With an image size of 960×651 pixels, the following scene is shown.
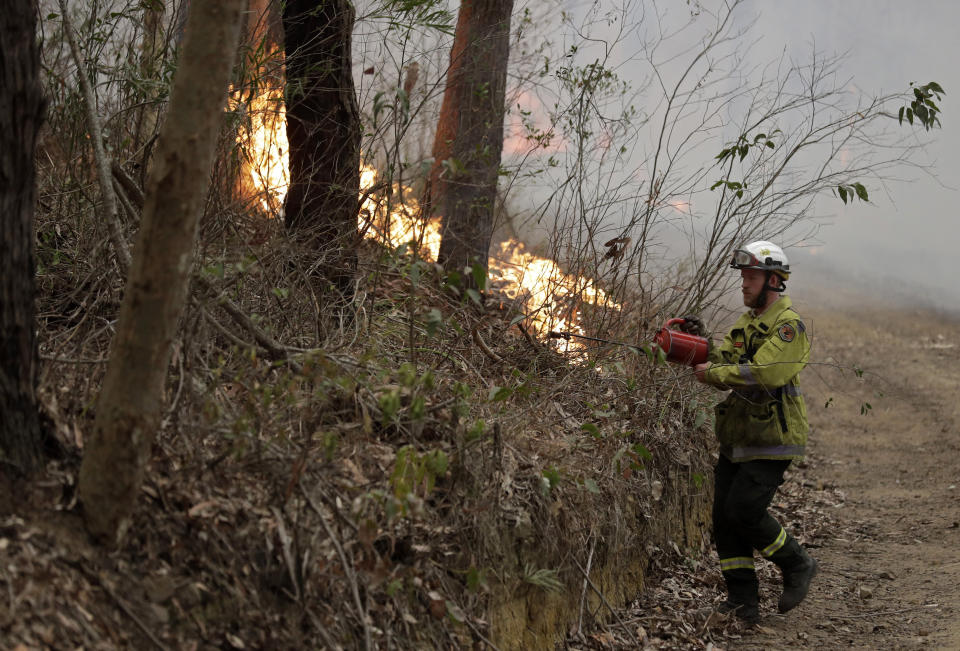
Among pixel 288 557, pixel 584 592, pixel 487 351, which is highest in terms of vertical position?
pixel 487 351

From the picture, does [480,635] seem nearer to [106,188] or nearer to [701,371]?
[701,371]

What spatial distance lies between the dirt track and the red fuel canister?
2.98 ft

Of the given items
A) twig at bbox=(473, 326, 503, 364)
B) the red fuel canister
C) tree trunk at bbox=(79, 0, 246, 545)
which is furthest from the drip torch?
tree trunk at bbox=(79, 0, 246, 545)

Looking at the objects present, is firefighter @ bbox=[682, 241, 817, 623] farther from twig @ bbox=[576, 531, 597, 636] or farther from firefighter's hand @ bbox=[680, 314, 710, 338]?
twig @ bbox=[576, 531, 597, 636]

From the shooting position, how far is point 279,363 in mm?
3873

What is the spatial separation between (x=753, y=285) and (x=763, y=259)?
0.18 metres

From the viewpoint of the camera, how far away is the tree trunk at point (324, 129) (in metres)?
5.89

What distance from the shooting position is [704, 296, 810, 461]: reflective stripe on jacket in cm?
530

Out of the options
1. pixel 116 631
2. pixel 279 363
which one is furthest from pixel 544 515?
pixel 116 631

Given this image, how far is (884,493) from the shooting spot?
8883 millimetres

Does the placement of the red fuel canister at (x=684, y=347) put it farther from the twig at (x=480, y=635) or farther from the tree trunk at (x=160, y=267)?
the tree trunk at (x=160, y=267)

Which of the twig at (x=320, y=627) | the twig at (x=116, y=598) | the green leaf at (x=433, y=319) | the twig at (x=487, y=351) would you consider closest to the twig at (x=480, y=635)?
the twig at (x=320, y=627)

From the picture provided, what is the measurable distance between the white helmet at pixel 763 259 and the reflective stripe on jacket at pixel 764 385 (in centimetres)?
20

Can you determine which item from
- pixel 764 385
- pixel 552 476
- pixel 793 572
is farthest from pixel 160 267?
pixel 793 572
